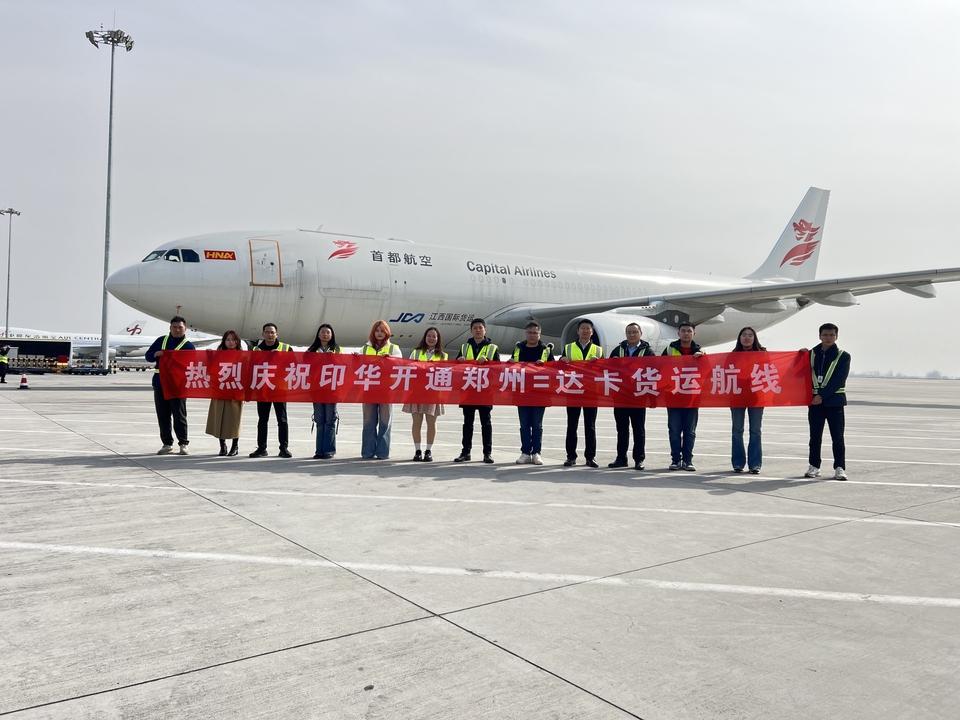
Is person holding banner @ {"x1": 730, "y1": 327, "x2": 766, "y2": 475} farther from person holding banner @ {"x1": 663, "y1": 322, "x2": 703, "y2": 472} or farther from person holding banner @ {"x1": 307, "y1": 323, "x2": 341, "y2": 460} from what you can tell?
person holding banner @ {"x1": 307, "y1": 323, "x2": 341, "y2": 460}

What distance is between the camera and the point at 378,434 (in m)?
8.48

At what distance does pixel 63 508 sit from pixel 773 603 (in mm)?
4975

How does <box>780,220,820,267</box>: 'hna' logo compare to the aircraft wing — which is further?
<box>780,220,820,267</box>: 'hna' logo

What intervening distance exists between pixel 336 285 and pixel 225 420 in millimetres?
10587

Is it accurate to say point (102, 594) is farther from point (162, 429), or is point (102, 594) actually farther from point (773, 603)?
point (162, 429)

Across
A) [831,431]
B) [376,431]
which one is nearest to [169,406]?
[376,431]

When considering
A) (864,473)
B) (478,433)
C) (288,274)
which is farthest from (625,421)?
(288,274)

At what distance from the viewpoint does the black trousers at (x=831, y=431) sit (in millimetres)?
7594

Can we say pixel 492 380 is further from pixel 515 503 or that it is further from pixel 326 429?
pixel 515 503

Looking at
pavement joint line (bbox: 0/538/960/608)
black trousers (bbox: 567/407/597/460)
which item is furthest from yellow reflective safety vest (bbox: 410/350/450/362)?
pavement joint line (bbox: 0/538/960/608)

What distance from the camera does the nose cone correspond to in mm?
16625

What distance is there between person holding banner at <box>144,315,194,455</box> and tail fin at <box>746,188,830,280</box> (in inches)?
1088

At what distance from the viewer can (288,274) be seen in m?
18.0

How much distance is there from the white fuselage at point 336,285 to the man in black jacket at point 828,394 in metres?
9.68
